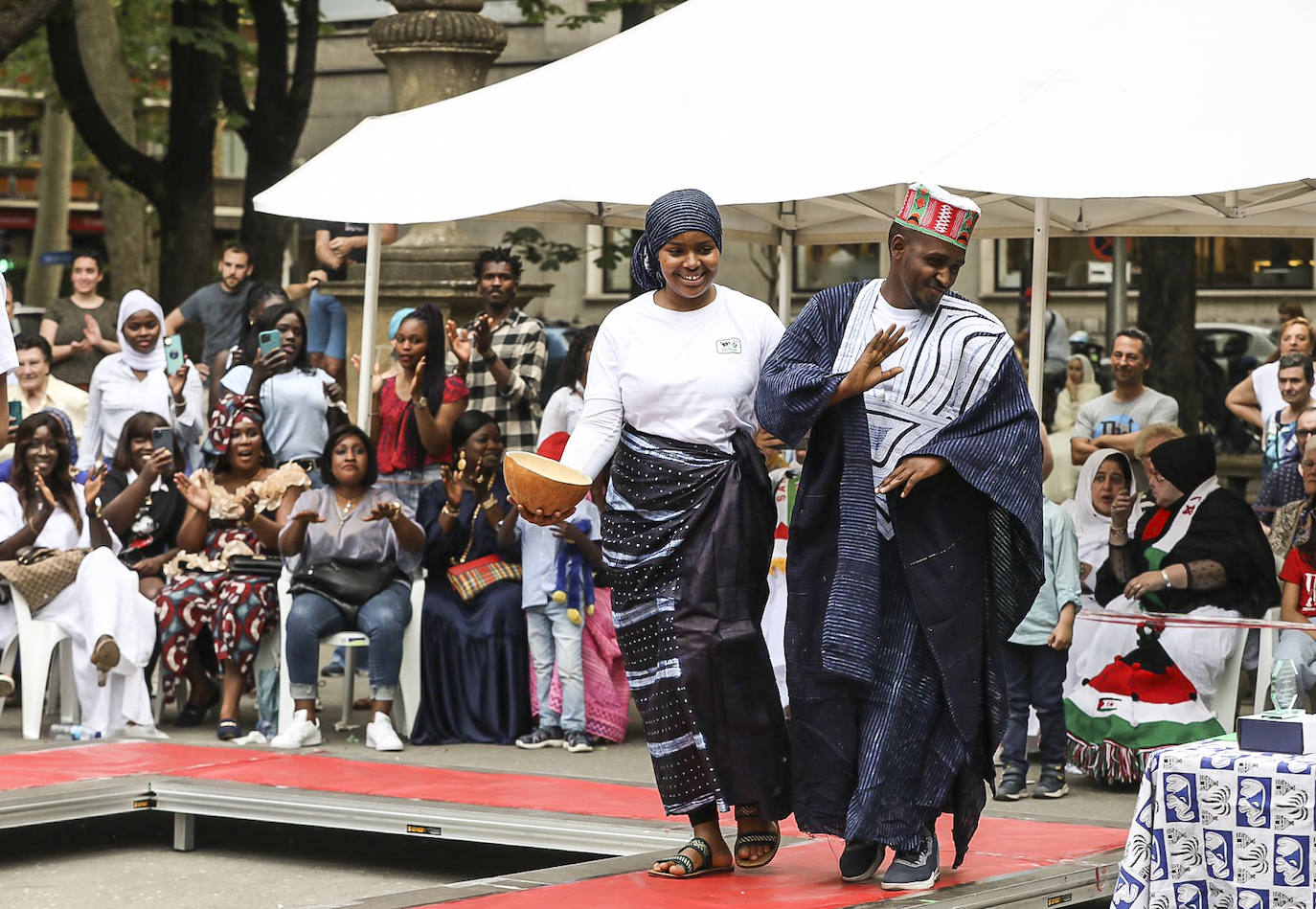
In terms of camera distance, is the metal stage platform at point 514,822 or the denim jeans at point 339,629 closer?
the metal stage platform at point 514,822

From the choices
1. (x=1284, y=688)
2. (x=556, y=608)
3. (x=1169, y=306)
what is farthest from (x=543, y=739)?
(x=1169, y=306)

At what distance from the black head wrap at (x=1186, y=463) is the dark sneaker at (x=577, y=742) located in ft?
8.83

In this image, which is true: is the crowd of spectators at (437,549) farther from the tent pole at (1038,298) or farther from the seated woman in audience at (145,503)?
the tent pole at (1038,298)

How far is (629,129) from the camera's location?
897 centimetres

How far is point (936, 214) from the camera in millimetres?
5387

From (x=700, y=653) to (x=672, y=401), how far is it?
2.23 ft

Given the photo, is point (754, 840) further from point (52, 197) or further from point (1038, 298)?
point (52, 197)

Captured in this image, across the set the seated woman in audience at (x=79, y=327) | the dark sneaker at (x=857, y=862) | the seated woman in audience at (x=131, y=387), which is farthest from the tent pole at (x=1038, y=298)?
the seated woman in audience at (x=79, y=327)

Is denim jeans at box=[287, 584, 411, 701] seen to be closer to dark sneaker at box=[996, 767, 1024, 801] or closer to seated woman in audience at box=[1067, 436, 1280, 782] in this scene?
dark sneaker at box=[996, 767, 1024, 801]

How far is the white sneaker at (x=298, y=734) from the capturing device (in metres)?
8.88

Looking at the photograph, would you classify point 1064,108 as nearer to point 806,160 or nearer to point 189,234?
point 806,160

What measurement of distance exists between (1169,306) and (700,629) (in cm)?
1096

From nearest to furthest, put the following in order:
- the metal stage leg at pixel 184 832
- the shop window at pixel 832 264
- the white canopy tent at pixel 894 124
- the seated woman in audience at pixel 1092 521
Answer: the metal stage leg at pixel 184 832 → the white canopy tent at pixel 894 124 → the seated woman in audience at pixel 1092 521 → the shop window at pixel 832 264

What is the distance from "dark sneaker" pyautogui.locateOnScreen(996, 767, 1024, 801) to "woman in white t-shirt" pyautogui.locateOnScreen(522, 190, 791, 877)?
2505 millimetres
